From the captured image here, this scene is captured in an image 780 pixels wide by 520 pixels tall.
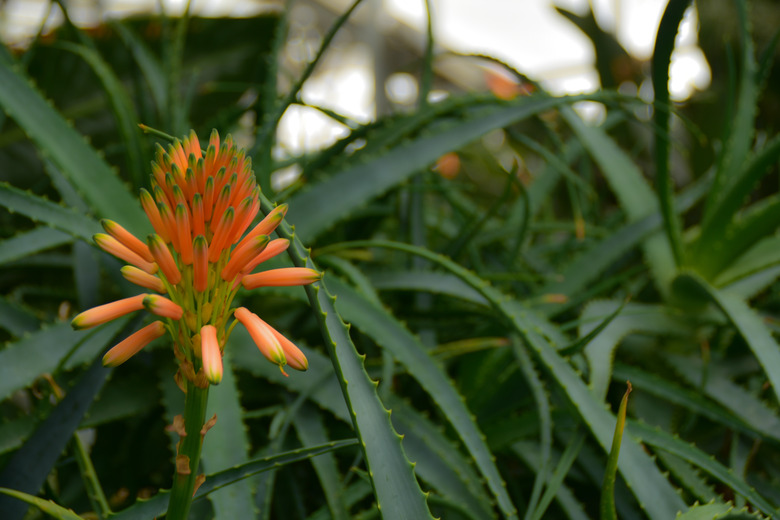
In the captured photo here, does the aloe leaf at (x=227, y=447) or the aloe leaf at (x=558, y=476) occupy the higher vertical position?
the aloe leaf at (x=227, y=447)

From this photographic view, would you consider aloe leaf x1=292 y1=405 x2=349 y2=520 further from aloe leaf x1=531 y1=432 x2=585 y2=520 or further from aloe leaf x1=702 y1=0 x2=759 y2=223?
aloe leaf x1=702 y1=0 x2=759 y2=223

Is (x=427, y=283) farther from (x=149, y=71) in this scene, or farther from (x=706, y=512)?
(x=149, y=71)

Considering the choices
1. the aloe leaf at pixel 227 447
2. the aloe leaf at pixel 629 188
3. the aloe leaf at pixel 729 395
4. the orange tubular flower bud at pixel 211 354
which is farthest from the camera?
the aloe leaf at pixel 629 188

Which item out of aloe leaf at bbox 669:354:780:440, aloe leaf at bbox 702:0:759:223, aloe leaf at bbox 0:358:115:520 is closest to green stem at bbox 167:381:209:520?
aloe leaf at bbox 0:358:115:520

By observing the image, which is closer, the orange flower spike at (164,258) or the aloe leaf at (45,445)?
the orange flower spike at (164,258)

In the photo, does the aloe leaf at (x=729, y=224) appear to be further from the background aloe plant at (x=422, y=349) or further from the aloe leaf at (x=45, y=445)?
the aloe leaf at (x=45, y=445)

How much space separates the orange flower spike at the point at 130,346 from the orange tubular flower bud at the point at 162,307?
16mm

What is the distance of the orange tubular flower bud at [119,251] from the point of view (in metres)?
0.20

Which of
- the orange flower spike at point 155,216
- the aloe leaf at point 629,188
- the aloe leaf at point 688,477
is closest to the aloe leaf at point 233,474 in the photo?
the orange flower spike at point 155,216

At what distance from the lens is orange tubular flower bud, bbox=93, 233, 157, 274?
0.20 metres

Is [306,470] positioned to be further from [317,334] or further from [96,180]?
[96,180]

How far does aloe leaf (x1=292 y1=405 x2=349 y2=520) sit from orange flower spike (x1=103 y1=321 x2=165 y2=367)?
0.56ft

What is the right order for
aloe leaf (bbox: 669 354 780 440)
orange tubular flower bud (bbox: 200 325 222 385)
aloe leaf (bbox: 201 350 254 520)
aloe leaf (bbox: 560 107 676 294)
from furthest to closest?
aloe leaf (bbox: 560 107 676 294) < aloe leaf (bbox: 669 354 780 440) < aloe leaf (bbox: 201 350 254 520) < orange tubular flower bud (bbox: 200 325 222 385)


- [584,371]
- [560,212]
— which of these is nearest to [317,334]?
[584,371]
